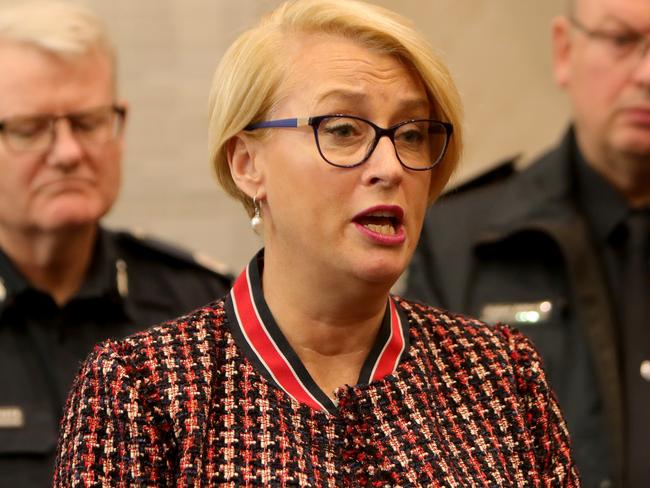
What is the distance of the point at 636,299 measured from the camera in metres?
2.62

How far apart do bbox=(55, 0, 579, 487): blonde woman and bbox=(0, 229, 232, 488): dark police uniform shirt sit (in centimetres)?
81

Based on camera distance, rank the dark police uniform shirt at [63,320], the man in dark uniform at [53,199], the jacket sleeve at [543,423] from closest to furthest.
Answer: the jacket sleeve at [543,423] < the dark police uniform shirt at [63,320] < the man in dark uniform at [53,199]

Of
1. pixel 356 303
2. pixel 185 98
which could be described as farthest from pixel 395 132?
pixel 185 98

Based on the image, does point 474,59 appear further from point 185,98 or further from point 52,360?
point 52,360

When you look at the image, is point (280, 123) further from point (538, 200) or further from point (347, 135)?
point (538, 200)

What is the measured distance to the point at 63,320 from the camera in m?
2.65

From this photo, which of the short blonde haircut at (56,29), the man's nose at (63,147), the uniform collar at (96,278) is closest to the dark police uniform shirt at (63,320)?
the uniform collar at (96,278)

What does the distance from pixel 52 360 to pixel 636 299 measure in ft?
3.75

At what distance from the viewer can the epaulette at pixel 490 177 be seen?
116 inches

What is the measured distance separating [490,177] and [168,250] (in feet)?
2.38

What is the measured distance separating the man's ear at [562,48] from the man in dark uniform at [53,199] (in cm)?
96

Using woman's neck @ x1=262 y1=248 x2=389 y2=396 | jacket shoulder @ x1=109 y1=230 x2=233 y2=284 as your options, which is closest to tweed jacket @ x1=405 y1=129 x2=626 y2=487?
jacket shoulder @ x1=109 y1=230 x2=233 y2=284

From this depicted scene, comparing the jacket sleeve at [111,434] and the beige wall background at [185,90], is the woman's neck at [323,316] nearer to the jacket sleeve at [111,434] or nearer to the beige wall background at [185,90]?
the jacket sleeve at [111,434]

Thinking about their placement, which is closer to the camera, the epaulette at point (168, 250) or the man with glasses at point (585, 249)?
the man with glasses at point (585, 249)
